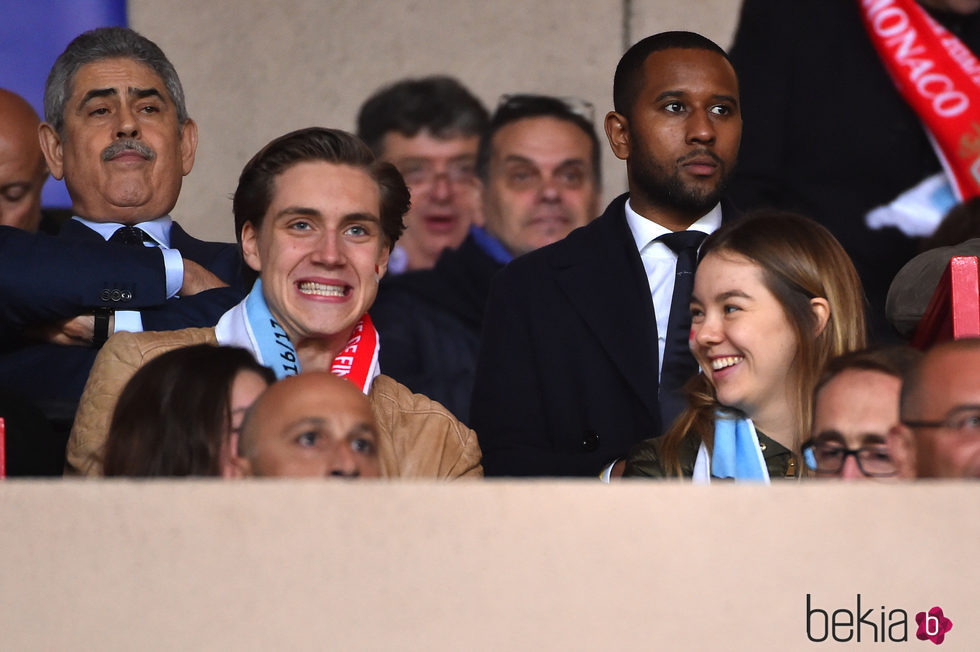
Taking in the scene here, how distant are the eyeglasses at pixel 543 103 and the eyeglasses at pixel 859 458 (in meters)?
2.58

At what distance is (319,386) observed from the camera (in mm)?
2398

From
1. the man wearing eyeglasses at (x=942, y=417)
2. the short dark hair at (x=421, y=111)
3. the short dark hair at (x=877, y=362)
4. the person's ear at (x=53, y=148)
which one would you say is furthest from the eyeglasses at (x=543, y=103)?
the man wearing eyeglasses at (x=942, y=417)

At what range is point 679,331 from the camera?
311cm

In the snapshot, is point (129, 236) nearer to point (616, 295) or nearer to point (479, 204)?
point (616, 295)

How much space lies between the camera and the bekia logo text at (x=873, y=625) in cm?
205

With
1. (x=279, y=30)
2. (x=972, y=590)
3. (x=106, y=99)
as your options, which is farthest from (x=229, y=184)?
(x=972, y=590)

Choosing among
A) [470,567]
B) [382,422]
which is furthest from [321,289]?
[470,567]

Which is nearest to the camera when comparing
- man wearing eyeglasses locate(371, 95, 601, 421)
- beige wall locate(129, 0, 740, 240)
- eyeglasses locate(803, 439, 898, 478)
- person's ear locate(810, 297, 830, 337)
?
eyeglasses locate(803, 439, 898, 478)

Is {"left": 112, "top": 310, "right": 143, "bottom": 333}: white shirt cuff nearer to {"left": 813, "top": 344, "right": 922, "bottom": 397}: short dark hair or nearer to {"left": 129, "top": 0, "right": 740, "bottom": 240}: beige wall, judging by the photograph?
{"left": 813, "top": 344, "right": 922, "bottom": 397}: short dark hair

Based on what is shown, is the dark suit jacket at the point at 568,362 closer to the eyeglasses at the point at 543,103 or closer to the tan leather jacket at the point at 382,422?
the tan leather jacket at the point at 382,422

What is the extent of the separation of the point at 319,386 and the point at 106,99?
1241mm

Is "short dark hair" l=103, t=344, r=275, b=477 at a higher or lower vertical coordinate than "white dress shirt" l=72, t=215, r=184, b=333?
lower

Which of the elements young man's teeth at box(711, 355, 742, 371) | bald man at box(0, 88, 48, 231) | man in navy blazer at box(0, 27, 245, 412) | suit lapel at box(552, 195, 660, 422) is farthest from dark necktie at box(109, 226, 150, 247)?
young man's teeth at box(711, 355, 742, 371)

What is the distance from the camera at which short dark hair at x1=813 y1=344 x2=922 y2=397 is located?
2393 mm
